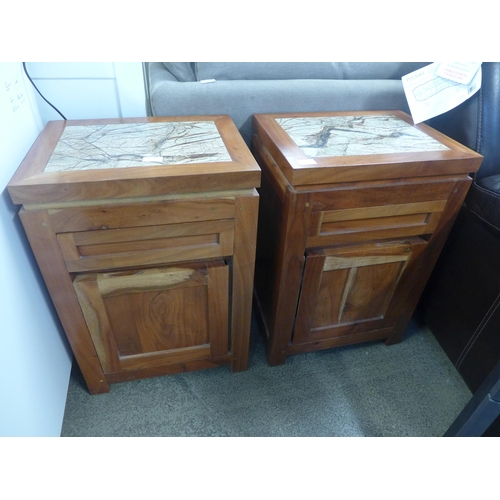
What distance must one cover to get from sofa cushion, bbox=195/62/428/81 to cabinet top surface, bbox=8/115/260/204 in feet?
0.65

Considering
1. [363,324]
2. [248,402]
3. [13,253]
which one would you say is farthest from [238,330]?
[13,253]

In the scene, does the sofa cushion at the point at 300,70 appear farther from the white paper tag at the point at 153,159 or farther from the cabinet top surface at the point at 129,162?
the white paper tag at the point at 153,159

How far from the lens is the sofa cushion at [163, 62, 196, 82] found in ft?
3.19

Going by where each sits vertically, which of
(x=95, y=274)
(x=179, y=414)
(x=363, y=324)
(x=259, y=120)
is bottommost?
(x=179, y=414)

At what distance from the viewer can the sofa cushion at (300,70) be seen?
98 cm

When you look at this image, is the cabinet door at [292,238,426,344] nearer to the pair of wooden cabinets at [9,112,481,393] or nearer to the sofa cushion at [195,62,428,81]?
the pair of wooden cabinets at [9,112,481,393]

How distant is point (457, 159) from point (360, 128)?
0.76 ft

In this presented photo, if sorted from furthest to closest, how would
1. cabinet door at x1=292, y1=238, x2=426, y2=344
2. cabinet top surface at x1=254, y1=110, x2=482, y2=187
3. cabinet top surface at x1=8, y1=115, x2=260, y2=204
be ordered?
cabinet door at x1=292, y1=238, x2=426, y2=344, cabinet top surface at x1=254, y1=110, x2=482, y2=187, cabinet top surface at x1=8, y1=115, x2=260, y2=204

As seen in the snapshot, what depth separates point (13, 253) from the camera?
71 centimetres

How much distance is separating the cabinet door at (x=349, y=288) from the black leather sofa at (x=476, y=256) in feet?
0.59

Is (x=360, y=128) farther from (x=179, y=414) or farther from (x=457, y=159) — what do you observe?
(x=179, y=414)

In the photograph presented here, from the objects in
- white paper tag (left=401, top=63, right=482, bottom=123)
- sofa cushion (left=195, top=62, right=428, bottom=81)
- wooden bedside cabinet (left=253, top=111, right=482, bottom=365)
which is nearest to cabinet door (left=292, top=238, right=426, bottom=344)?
wooden bedside cabinet (left=253, top=111, right=482, bottom=365)

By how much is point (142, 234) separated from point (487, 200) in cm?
82

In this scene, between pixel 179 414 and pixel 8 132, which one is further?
pixel 179 414
